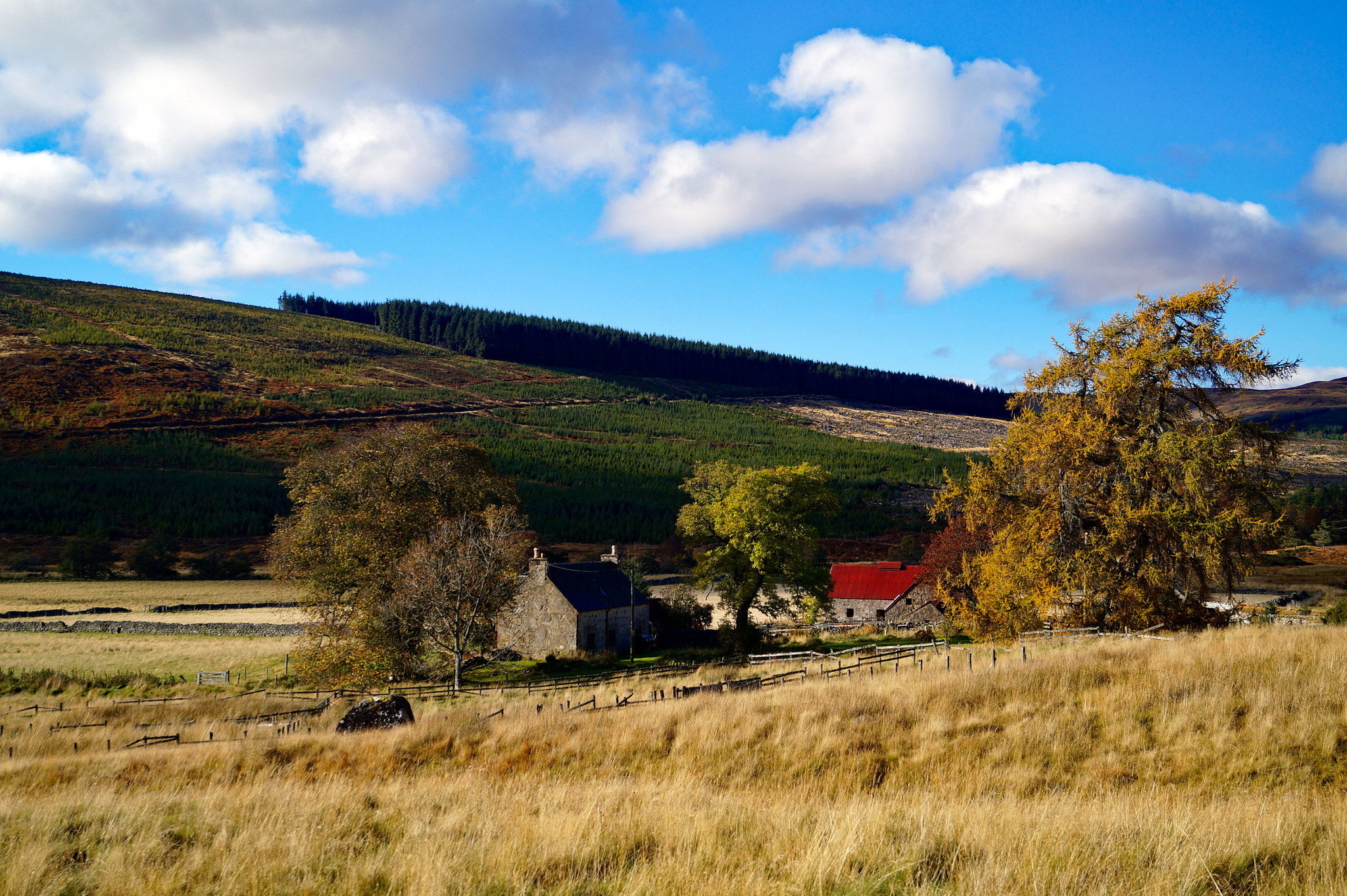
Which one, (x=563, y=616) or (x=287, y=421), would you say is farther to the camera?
(x=287, y=421)

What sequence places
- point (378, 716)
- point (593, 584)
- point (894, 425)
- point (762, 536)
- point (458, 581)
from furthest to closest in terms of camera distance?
point (894, 425) → point (593, 584) → point (762, 536) → point (458, 581) → point (378, 716)

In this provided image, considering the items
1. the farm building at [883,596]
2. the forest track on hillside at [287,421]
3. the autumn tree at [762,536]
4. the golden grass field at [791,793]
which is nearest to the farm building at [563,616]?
the autumn tree at [762,536]

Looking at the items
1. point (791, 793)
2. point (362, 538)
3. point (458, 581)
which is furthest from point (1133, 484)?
point (362, 538)

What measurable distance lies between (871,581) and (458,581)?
30067 mm

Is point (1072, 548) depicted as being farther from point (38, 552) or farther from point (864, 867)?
point (38, 552)

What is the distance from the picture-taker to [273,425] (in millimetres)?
113875

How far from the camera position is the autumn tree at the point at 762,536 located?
130 feet

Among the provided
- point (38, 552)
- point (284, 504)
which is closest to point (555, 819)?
point (38, 552)

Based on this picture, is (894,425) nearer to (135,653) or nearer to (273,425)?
(273,425)

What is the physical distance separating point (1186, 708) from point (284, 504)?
9032 centimetres

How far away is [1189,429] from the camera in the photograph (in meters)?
20.2

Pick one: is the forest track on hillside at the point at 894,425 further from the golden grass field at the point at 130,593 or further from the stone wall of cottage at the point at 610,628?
the golden grass field at the point at 130,593

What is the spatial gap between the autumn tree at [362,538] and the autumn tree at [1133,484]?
69.5 feet

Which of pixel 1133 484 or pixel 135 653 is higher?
pixel 1133 484
